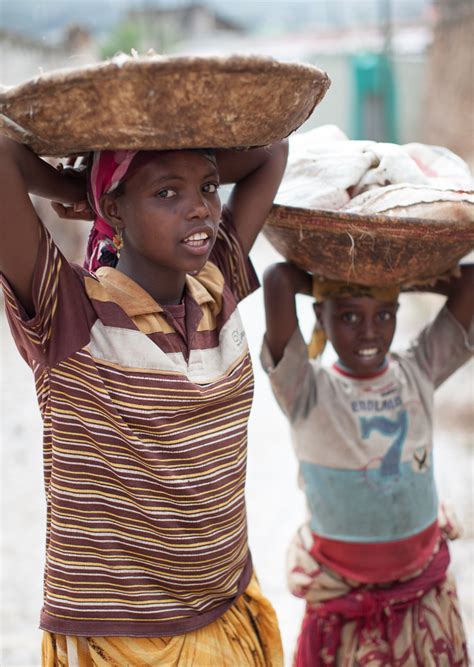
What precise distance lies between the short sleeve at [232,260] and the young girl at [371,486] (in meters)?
0.30

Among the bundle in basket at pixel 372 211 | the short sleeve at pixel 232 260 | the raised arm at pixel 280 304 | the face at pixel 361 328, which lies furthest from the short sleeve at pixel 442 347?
the short sleeve at pixel 232 260

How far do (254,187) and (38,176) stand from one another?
622 millimetres

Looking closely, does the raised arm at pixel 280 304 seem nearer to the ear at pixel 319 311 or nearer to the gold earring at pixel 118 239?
the ear at pixel 319 311

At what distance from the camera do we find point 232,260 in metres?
2.23

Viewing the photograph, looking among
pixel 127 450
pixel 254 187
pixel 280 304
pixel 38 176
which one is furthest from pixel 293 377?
pixel 38 176

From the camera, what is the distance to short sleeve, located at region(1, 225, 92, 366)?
1703 mm

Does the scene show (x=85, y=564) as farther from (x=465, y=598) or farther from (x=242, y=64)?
(x=465, y=598)

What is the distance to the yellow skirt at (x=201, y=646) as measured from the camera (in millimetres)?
1890

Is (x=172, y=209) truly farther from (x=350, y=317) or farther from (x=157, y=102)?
(x=350, y=317)

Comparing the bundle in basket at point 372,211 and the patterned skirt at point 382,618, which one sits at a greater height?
the bundle in basket at point 372,211

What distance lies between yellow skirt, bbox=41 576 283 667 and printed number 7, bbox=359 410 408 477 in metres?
0.64

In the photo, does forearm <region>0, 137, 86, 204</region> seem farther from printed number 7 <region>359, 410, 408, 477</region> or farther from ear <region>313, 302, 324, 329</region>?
printed number 7 <region>359, 410, 408, 477</region>

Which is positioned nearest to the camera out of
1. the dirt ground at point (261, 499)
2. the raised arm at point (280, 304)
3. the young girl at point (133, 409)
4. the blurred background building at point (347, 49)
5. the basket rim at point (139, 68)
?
the basket rim at point (139, 68)

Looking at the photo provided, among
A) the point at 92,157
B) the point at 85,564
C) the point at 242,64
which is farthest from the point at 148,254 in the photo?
the point at 85,564
